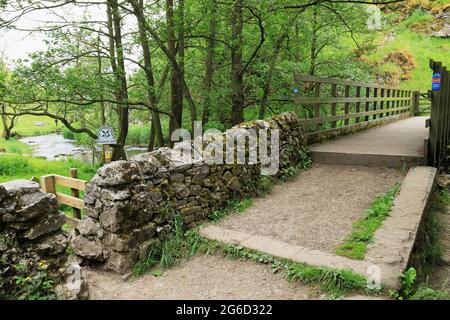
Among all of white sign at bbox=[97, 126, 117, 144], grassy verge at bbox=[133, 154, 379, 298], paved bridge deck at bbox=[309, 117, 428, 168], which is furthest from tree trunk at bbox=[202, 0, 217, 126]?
grassy verge at bbox=[133, 154, 379, 298]

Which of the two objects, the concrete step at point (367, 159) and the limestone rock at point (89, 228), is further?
the concrete step at point (367, 159)

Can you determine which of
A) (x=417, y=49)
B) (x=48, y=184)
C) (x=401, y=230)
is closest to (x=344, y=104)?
(x=401, y=230)

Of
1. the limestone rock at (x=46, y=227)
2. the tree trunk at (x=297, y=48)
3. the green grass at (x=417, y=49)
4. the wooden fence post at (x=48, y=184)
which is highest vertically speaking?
the green grass at (x=417, y=49)

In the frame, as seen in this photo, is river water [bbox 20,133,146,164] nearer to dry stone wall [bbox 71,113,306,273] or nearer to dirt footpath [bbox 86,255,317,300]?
dry stone wall [bbox 71,113,306,273]

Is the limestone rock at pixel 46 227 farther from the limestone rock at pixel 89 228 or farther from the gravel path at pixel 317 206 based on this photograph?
the gravel path at pixel 317 206

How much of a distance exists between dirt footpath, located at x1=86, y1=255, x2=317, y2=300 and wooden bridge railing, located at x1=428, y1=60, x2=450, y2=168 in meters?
4.33

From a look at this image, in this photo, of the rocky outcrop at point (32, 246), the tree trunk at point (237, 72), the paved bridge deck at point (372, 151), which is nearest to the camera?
the rocky outcrop at point (32, 246)

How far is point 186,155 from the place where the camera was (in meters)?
4.64

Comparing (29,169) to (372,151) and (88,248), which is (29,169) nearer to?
(88,248)

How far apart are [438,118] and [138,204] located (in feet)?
18.0

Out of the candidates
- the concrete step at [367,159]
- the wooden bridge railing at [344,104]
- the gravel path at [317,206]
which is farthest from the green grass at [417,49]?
the gravel path at [317,206]

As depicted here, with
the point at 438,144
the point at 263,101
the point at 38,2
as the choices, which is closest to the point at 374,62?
the point at 263,101

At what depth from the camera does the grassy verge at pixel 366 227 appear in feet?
11.6

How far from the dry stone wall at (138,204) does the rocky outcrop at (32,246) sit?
2.15 ft
